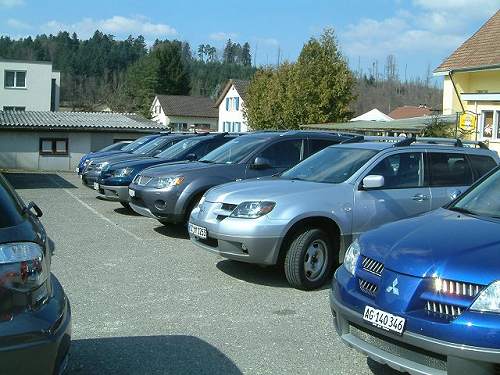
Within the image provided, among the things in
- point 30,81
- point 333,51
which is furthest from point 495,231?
point 30,81

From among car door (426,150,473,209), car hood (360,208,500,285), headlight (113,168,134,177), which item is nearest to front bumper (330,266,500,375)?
car hood (360,208,500,285)

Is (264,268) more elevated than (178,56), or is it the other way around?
(178,56)

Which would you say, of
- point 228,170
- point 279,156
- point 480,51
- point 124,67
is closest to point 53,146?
point 480,51

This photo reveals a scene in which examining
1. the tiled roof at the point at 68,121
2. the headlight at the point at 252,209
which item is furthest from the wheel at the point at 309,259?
the tiled roof at the point at 68,121

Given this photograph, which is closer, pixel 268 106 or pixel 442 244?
pixel 442 244

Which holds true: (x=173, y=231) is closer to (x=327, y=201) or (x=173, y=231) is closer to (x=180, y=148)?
(x=180, y=148)

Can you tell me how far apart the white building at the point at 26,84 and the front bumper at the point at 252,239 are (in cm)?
5277

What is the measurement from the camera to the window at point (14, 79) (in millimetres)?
55562

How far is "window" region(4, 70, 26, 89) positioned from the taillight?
188ft

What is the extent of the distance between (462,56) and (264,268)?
17.6 metres

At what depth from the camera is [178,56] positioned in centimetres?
8438

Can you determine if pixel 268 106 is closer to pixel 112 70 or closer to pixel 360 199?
pixel 360 199

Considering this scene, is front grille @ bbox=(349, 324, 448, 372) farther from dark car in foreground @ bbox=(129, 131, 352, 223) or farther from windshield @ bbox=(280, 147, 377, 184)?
dark car in foreground @ bbox=(129, 131, 352, 223)

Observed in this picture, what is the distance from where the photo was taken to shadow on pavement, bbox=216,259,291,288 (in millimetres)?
7160
